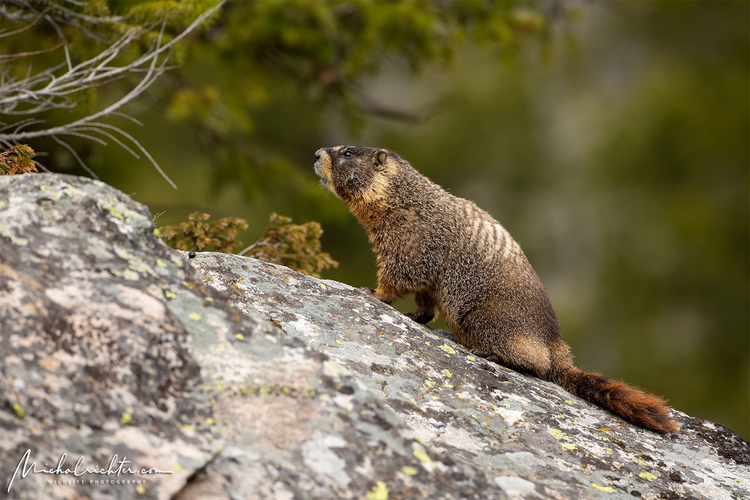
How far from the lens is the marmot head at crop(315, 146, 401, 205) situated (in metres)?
7.69

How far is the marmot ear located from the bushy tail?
3.54 metres

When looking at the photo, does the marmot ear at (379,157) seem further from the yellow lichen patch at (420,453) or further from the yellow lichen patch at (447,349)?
the yellow lichen patch at (420,453)

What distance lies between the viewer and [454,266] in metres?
6.92

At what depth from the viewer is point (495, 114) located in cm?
2705

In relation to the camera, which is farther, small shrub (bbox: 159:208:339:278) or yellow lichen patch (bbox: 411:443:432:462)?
small shrub (bbox: 159:208:339:278)

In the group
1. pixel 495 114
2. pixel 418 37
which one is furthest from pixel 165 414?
pixel 495 114

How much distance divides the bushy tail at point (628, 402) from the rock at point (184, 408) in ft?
2.24

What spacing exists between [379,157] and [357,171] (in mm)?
329

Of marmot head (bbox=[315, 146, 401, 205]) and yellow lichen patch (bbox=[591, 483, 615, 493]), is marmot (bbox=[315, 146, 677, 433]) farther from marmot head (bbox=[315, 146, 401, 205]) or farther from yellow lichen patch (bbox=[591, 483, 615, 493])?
yellow lichen patch (bbox=[591, 483, 615, 493])

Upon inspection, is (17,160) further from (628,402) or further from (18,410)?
(628,402)

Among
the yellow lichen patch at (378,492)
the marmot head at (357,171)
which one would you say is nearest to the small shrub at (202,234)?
the marmot head at (357,171)

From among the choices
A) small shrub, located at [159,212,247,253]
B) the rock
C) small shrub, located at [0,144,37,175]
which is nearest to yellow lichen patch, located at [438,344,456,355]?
the rock

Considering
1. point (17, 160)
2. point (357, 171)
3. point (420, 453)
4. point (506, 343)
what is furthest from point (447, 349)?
point (17, 160)

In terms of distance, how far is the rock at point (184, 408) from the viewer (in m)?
2.91
